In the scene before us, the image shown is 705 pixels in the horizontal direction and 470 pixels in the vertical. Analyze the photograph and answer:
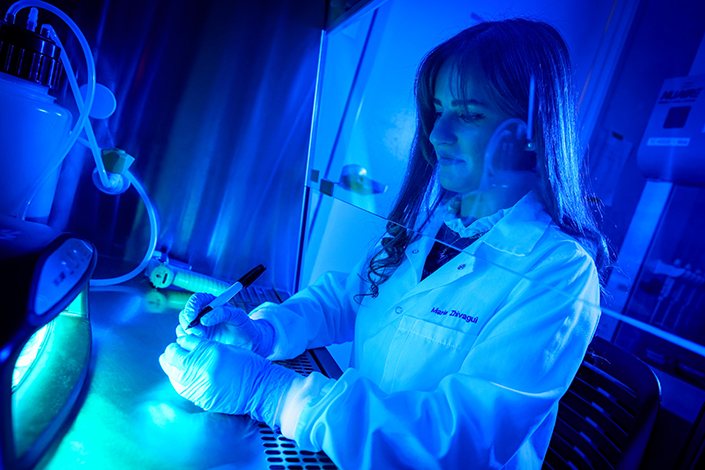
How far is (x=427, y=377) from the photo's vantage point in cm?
89

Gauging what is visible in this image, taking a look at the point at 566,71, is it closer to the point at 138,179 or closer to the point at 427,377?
the point at 427,377

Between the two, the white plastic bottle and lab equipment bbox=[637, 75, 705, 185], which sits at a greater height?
lab equipment bbox=[637, 75, 705, 185]

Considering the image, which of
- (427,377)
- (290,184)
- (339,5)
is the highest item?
(339,5)

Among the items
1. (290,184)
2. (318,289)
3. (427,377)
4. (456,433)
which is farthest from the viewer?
(290,184)

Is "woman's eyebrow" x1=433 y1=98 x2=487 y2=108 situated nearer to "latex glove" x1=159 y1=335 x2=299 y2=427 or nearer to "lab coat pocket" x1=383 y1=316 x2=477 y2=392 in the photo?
"lab coat pocket" x1=383 y1=316 x2=477 y2=392

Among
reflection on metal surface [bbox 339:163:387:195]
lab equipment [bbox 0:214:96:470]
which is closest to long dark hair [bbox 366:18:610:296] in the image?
reflection on metal surface [bbox 339:163:387:195]

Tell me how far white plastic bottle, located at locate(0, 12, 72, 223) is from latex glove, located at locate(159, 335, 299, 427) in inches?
20.6

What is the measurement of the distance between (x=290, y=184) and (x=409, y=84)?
76cm

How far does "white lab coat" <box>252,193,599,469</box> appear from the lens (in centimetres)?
66

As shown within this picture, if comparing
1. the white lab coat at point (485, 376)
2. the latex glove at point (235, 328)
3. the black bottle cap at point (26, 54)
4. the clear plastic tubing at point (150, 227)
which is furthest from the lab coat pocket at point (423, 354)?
the black bottle cap at point (26, 54)

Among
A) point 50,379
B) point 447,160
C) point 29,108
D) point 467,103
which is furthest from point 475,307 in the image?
point 29,108

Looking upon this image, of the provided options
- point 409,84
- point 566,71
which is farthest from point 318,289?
point 566,71

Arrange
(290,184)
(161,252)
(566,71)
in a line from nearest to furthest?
(566,71)
(161,252)
(290,184)

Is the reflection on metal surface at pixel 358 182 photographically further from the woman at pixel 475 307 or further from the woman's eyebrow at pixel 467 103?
the woman's eyebrow at pixel 467 103
